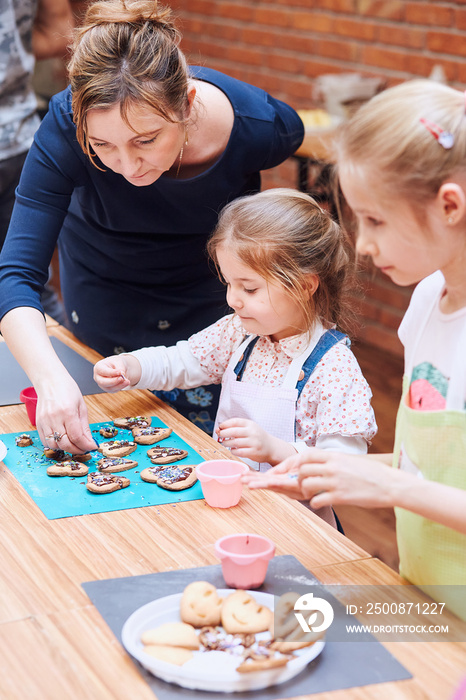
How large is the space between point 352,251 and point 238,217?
26 cm

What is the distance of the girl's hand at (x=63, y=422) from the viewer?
58.0 inches

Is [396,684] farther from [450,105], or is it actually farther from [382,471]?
[450,105]

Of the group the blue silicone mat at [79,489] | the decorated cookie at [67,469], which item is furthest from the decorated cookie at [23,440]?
the decorated cookie at [67,469]

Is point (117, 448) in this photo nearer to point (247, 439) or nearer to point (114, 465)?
point (114, 465)

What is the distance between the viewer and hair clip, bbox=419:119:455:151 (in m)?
0.97

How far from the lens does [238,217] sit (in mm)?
1661

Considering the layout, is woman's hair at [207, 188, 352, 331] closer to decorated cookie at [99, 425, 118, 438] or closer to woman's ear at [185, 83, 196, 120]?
woman's ear at [185, 83, 196, 120]

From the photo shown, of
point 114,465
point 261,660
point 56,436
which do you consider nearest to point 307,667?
point 261,660

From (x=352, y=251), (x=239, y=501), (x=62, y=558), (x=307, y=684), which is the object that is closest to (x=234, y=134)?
(x=352, y=251)

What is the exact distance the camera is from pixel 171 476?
1.38 metres

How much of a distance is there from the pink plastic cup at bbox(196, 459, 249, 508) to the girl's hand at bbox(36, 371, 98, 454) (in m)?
0.28

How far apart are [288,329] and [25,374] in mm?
597

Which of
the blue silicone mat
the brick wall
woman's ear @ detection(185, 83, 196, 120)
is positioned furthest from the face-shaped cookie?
the brick wall

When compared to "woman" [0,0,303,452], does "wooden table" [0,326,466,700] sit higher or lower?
lower
